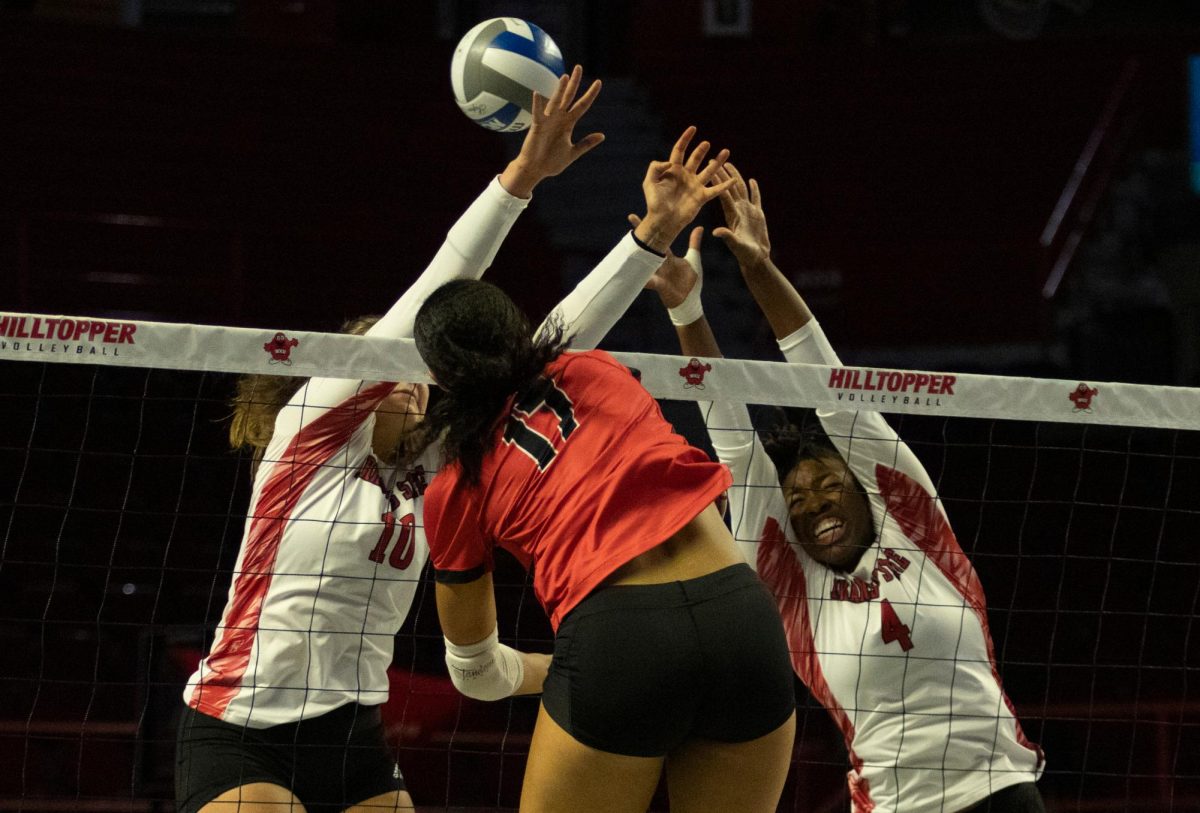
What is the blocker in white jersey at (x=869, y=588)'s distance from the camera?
11.6 feet

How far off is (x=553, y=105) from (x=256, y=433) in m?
1.17

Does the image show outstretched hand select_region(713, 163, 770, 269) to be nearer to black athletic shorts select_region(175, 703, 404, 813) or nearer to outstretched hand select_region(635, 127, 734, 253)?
outstretched hand select_region(635, 127, 734, 253)

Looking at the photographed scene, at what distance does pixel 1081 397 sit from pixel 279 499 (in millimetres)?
2115

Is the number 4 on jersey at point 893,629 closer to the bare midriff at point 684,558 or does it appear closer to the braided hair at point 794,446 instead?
the braided hair at point 794,446

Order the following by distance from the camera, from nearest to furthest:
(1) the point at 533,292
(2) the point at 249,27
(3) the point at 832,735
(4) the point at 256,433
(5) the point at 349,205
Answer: (4) the point at 256,433 → (3) the point at 832,735 → (1) the point at 533,292 → (5) the point at 349,205 → (2) the point at 249,27

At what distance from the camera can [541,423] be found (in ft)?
8.70

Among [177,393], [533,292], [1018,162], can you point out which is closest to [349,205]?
[533,292]

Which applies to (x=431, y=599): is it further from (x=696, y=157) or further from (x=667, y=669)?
(x=667, y=669)

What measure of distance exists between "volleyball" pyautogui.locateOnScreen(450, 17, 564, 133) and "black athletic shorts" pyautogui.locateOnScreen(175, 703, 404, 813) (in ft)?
6.10

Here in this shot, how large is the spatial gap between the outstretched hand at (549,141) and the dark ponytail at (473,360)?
0.79 meters

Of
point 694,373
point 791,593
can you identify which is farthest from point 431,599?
point 694,373

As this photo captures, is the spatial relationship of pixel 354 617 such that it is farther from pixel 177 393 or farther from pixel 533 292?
pixel 533 292

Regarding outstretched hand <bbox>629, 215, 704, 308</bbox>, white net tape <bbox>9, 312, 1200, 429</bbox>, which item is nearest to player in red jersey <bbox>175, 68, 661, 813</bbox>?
white net tape <bbox>9, 312, 1200, 429</bbox>

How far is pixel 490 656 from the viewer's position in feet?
9.77
